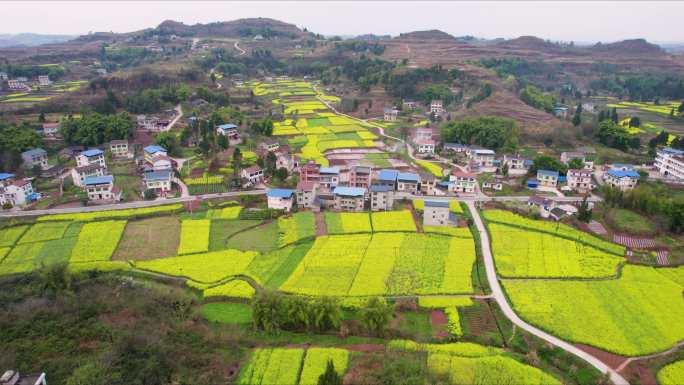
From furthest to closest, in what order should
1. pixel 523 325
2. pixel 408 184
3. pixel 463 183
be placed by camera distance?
pixel 408 184 < pixel 463 183 < pixel 523 325

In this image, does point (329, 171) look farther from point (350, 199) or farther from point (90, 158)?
point (90, 158)

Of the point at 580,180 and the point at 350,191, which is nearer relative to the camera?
the point at 350,191

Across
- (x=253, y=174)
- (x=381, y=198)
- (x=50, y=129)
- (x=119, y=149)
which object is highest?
(x=50, y=129)

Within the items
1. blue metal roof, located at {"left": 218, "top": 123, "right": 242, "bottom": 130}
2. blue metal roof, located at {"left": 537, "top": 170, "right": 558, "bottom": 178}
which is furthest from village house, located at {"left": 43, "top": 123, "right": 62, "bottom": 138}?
blue metal roof, located at {"left": 537, "top": 170, "right": 558, "bottom": 178}

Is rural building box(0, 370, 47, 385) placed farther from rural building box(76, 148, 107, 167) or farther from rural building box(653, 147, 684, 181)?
rural building box(653, 147, 684, 181)

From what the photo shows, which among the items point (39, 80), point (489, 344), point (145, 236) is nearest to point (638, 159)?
point (489, 344)

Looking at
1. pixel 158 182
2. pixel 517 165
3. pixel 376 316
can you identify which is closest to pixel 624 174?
pixel 517 165

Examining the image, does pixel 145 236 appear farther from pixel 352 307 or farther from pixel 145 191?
pixel 352 307
